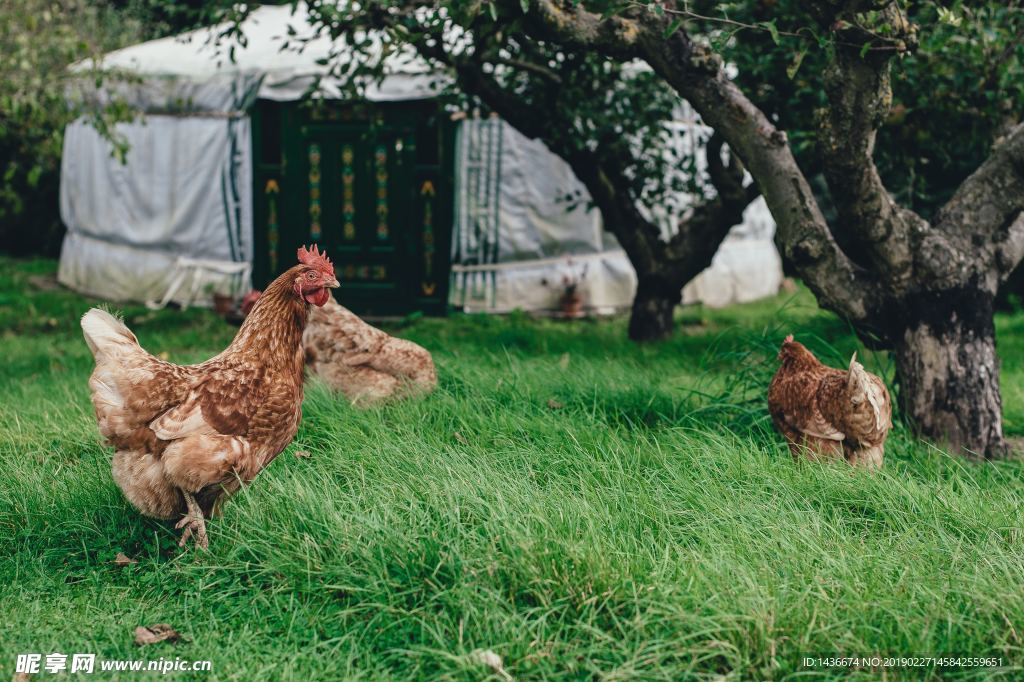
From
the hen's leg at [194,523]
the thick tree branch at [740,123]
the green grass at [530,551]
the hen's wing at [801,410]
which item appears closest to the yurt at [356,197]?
the thick tree branch at [740,123]

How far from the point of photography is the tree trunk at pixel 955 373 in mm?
4445

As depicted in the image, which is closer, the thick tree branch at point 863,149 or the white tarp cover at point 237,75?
the thick tree branch at point 863,149

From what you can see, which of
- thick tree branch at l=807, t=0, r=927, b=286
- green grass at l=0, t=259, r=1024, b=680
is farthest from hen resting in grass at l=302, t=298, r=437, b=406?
thick tree branch at l=807, t=0, r=927, b=286

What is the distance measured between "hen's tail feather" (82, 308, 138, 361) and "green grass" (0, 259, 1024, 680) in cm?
69

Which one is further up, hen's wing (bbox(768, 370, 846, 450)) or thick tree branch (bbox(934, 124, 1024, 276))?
thick tree branch (bbox(934, 124, 1024, 276))

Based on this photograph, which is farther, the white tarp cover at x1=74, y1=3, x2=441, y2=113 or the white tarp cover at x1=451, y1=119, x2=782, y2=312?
the white tarp cover at x1=451, y1=119, x2=782, y2=312

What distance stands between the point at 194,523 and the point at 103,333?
0.72 metres

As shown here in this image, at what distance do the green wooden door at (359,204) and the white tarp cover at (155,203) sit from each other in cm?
29

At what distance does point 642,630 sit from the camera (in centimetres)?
258

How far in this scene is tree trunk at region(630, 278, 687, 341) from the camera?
7.79 meters

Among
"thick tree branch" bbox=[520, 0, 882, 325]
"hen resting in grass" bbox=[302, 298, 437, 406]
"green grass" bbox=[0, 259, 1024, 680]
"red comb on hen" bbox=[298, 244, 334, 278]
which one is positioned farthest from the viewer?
"hen resting in grass" bbox=[302, 298, 437, 406]

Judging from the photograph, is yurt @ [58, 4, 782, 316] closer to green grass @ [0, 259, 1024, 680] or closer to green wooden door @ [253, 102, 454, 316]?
green wooden door @ [253, 102, 454, 316]

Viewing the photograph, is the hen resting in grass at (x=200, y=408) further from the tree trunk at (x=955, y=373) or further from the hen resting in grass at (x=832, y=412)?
the tree trunk at (x=955, y=373)

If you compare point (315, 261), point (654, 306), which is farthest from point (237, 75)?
point (315, 261)
